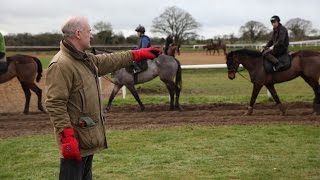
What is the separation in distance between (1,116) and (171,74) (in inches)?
200

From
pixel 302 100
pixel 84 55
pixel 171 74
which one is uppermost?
pixel 84 55

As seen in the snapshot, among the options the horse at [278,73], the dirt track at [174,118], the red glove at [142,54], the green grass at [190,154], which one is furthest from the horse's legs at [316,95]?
the red glove at [142,54]

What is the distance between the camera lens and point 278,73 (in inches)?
500

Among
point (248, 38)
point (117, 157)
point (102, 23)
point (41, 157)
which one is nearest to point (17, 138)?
point (41, 157)

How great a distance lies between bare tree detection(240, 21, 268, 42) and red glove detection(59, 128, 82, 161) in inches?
2682

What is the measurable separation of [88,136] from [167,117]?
8215mm

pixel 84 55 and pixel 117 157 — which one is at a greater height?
pixel 84 55

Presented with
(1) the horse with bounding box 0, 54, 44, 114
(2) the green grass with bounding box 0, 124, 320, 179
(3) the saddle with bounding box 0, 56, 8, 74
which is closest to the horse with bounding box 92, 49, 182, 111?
(1) the horse with bounding box 0, 54, 44, 114

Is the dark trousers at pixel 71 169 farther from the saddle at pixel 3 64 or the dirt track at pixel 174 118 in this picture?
the saddle at pixel 3 64

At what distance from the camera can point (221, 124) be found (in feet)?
35.1

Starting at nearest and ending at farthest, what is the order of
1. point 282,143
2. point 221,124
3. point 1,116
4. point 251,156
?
1. point 251,156
2. point 282,143
3. point 221,124
4. point 1,116

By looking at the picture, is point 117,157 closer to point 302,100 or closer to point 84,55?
point 84,55

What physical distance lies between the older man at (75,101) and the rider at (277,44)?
8776 mm

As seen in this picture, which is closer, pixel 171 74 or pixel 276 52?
pixel 276 52
